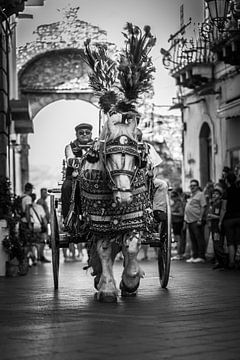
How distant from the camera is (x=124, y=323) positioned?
26.2 feet

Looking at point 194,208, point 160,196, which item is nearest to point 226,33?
point 194,208

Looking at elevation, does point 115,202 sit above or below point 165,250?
above

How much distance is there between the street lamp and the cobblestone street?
4.89 m

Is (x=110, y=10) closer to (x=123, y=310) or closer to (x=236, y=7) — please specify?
(x=236, y=7)

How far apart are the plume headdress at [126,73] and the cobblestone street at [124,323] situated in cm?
197

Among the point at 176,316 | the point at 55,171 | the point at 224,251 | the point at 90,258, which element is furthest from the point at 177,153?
the point at 176,316

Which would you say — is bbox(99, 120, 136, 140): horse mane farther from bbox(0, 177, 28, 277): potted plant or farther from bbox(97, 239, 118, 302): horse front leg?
bbox(0, 177, 28, 277): potted plant

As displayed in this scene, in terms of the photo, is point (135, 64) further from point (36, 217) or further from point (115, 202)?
point (36, 217)

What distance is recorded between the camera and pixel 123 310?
9.04 meters

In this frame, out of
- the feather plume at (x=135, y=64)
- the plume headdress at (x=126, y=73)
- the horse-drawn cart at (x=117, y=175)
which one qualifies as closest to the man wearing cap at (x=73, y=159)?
the horse-drawn cart at (x=117, y=175)

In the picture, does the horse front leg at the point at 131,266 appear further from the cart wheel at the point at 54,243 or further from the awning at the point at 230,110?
the awning at the point at 230,110

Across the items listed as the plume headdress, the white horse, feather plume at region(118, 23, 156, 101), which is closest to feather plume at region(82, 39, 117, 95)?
the plume headdress

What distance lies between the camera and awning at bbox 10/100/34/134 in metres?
25.2

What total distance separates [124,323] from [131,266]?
251 centimetres
